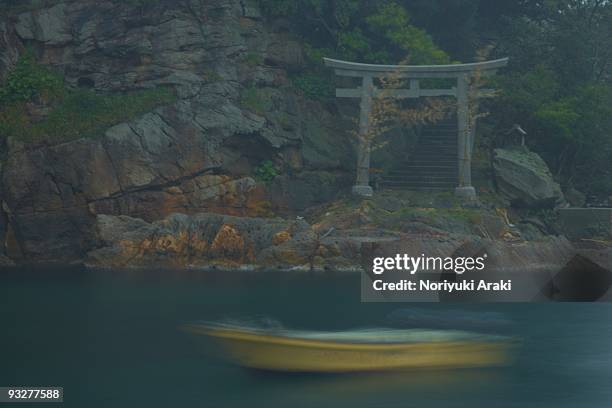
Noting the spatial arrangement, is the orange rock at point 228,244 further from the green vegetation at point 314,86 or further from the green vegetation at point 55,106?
the green vegetation at point 314,86

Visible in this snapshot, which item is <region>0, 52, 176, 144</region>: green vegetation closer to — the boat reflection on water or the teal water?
the teal water

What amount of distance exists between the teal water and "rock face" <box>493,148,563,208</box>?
966 centimetres

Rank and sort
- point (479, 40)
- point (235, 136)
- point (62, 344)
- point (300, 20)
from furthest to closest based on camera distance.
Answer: point (479, 40) → point (300, 20) → point (235, 136) → point (62, 344)

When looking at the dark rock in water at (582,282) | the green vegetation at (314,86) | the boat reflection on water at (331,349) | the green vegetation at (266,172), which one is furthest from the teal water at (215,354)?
the green vegetation at (314,86)

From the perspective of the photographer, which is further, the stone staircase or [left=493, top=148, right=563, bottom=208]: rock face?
the stone staircase

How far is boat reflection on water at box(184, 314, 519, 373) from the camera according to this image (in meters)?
17.3

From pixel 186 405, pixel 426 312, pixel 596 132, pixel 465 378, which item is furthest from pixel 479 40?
pixel 186 405

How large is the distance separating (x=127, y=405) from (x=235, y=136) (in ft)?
73.9

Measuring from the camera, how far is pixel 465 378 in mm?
19094

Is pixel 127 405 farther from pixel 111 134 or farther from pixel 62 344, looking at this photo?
pixel 111 134

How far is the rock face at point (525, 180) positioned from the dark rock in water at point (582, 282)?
7139mm

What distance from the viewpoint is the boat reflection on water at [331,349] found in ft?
56.7

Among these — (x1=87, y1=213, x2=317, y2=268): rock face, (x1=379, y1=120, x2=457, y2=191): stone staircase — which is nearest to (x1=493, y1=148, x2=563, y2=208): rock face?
(x1=379, y1=120, x2=457, y2=191): stone staircase

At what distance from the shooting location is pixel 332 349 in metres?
17.3
